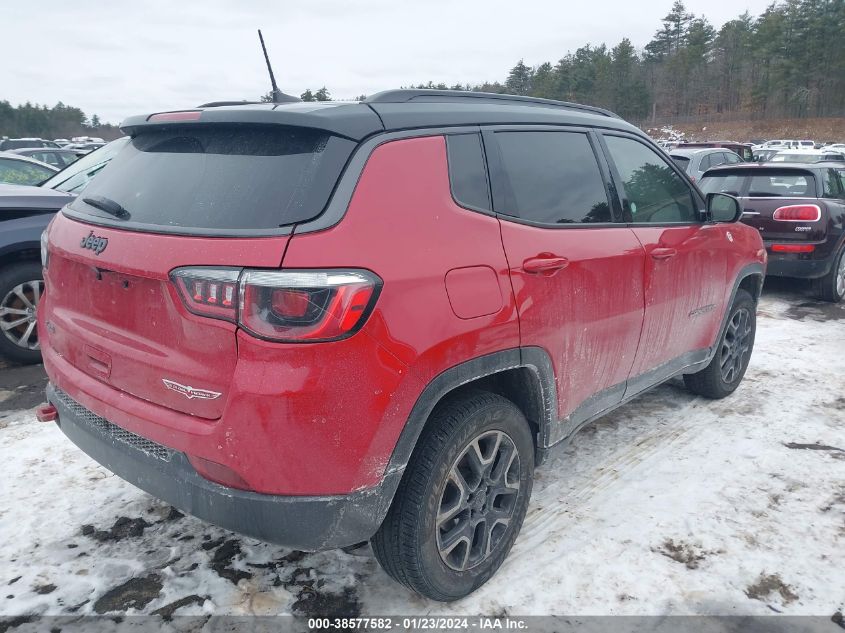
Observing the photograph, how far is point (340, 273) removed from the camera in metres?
A: 1.88

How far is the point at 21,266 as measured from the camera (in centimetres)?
470

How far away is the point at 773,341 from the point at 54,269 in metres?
5.86

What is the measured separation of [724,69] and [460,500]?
87.5 m

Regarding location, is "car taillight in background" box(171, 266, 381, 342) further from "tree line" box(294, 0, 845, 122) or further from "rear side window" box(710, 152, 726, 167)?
"tree line" box(294, 0, 845, 122)

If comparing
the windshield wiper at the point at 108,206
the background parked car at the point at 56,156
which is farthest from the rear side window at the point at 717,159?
the background parked car at the point at 56,156

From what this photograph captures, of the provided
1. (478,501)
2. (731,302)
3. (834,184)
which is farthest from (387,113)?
(834,184)

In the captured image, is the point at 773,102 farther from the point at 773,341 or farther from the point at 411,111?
the point at 411,111

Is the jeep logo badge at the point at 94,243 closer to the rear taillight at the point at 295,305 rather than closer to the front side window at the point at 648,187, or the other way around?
the rear taillight at the point at 295,305

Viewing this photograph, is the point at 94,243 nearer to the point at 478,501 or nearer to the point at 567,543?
the point at 478,501

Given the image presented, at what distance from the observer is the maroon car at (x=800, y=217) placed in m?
7.10

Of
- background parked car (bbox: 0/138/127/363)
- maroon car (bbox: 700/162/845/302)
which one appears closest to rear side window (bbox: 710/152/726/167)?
maroon car (bbox: 700/162/845/302)

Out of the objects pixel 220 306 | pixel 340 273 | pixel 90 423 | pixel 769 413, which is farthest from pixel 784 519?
pixel 90 423

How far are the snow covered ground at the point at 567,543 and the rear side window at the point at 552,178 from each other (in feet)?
3.69

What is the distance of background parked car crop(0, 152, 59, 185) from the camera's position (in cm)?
714
